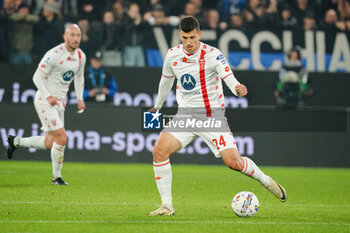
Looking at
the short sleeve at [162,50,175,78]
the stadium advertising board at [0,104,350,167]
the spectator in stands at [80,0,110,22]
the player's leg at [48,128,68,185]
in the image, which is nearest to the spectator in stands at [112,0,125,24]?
the spectator in stands at [80,0,110,22]

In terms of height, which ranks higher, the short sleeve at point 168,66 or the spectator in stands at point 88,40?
the short sleeve at point 168,66

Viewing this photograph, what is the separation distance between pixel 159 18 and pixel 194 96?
30.7 ft

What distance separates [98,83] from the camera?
1672 centimetres

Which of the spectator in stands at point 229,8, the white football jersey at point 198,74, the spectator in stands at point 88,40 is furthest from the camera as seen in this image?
the spectator in stands at point 229,8

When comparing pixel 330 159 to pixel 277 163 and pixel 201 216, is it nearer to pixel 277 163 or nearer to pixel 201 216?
pixel 277 163

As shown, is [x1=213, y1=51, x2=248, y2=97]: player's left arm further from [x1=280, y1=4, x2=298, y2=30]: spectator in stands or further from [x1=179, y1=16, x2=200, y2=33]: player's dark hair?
[x1=280, y1=4, x2=298, y2=30]: spectator in stands

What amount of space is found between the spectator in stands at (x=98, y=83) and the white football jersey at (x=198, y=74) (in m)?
7.96

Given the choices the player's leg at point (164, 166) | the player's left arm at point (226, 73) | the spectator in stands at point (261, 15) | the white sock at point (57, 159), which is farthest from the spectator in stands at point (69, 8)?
the player's leg at point (164, 166)

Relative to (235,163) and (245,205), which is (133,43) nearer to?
(235,163)

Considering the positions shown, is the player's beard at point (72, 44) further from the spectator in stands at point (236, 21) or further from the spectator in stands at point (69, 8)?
the spectator in stands at point (236, 21)

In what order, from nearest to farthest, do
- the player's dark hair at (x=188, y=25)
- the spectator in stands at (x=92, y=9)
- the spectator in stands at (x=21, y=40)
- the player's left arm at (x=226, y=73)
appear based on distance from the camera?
the player's left arm at (x=226, y=73) < the player's dark hair at (x=188, y=25) < the spectator in stands at (x=21, y=40) < the spectator in stands at (x=92, y=9)

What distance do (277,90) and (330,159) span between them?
2.06m

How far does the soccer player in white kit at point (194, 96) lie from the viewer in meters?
8.32

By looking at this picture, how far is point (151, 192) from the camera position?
11.2 meters
